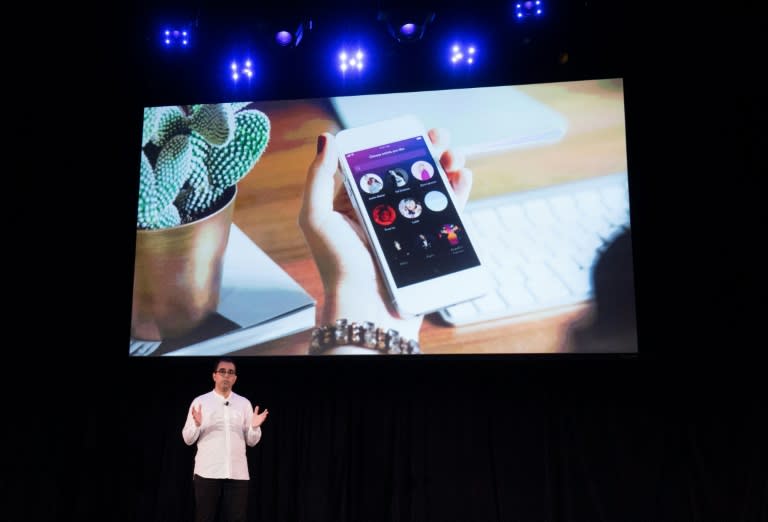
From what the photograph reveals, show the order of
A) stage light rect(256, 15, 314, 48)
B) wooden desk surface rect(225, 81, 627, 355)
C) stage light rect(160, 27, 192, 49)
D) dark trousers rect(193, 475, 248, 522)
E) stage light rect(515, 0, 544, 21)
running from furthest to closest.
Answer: stage light rect(160, 27, 192, 49) → stage light rect(256, 15, 314, 48) → stage light rect(515, 0, 544, 21) → wooden desk surface rect(225, 81, 627, 355) → dark trousers rect(193, 475, 248, 522)

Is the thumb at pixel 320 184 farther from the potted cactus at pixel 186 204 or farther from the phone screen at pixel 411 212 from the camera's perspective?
the potted cactus at pixel 186 204

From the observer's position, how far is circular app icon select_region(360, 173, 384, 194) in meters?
4.80

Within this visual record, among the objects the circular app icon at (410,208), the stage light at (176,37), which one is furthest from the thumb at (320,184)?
the stage light at (176,37)

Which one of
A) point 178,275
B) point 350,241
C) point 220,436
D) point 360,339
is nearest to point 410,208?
point 350,241

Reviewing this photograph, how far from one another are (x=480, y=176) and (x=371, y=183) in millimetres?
634

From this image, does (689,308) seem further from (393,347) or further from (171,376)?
(171,376)

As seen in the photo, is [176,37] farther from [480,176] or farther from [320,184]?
[480,176]

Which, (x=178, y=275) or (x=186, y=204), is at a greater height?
(x=186, y=204)

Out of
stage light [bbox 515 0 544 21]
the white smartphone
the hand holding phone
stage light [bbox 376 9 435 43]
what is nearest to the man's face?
the hand holding phone

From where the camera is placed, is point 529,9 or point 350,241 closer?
point 350,241

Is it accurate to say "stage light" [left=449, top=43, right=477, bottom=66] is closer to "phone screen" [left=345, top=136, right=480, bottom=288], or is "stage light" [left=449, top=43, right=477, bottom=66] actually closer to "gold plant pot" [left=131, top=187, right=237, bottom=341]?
"phone screen" [left=345, top=136, right=480, bottom=288]

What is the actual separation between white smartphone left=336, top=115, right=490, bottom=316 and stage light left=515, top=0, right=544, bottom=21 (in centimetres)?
90

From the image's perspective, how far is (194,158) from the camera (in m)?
5.04

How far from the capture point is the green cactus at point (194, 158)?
4.99 m
